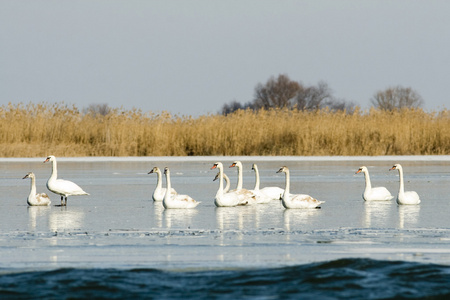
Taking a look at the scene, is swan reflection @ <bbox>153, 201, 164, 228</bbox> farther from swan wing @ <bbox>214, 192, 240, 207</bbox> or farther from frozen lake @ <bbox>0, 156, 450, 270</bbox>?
swan wing @ <bbox>214, 192, 240, 207</bbox>

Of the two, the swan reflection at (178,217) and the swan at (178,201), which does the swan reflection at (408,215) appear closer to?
the swan reflection at (178,217)

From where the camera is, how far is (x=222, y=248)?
6773mm

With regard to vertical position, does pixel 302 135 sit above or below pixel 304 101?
below

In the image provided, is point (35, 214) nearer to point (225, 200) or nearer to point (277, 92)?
point (225, 200)

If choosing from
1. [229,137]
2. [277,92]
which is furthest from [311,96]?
[229,137]

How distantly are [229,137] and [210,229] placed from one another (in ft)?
51.3

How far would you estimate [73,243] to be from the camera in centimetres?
707

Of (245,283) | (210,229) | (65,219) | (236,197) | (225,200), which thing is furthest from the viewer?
(236,197)

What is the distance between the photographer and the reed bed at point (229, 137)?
23.3 m

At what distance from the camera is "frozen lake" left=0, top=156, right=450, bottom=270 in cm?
633

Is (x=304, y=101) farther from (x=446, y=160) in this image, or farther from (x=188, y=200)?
(x=188, y=200)

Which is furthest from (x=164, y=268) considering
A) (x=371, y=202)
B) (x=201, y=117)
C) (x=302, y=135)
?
(x=201, y=117)

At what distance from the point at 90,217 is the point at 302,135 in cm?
1479

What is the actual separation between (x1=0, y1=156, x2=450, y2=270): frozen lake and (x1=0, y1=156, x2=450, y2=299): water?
0.01 meters
